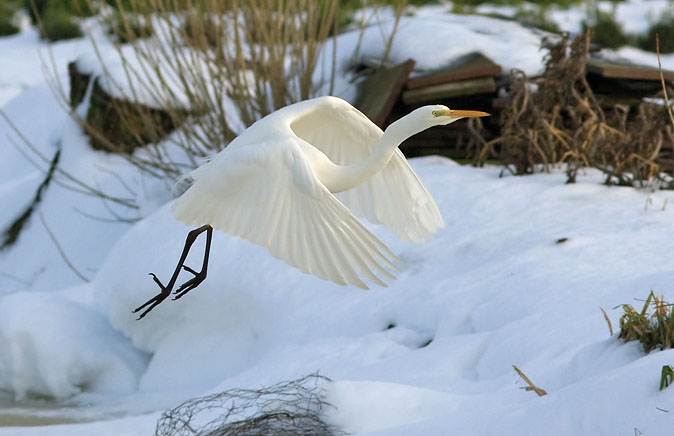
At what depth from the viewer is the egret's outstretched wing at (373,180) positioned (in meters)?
2.92

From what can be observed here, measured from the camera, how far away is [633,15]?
13039 millimetres

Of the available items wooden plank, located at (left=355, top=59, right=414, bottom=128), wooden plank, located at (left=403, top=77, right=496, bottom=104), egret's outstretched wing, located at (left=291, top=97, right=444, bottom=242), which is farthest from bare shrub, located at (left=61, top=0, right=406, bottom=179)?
egret's outstretched wing, located at (left=291, top=97, right=444, bottom=242)

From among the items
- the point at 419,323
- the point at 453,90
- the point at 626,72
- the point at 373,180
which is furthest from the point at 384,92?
the point at 373,180

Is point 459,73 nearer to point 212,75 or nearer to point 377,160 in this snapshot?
point 212,75

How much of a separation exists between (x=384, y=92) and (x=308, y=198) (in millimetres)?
3130

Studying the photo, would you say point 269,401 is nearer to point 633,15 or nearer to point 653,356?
point 653,356

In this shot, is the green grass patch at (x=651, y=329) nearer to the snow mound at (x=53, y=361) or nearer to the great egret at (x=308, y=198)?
the great egret at (x=308, y=198)

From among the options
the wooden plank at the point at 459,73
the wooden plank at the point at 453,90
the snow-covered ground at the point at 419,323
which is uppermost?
the wooden plank at the point at 459,73

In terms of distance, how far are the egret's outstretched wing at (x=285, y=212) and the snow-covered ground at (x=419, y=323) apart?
55 centimetres

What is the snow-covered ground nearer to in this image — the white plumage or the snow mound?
the snow mound

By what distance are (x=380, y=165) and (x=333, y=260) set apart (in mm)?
442

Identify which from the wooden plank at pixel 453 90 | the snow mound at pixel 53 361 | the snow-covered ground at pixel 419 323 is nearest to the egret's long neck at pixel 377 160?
the snow-covered ground at pixel 419 323

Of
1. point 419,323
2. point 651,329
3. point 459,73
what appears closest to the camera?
point 651,329

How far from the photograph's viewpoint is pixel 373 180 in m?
3.02
